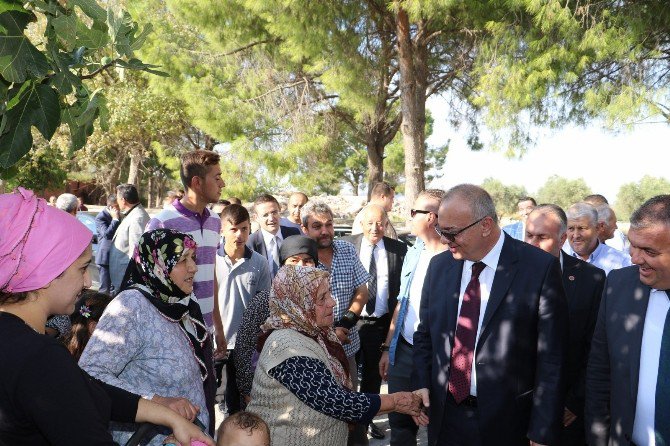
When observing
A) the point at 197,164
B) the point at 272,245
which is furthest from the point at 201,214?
the point at 272,245

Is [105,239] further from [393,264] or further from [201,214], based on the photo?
[393,264]

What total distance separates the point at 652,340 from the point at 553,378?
0.50 meters

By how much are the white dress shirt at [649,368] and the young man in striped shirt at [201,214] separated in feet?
9.55

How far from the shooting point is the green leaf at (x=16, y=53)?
5.68ft

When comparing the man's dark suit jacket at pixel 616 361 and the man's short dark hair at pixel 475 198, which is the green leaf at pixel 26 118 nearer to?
the man's short dark hair at pixel 475 198

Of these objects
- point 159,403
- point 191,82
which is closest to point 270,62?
point 191,82

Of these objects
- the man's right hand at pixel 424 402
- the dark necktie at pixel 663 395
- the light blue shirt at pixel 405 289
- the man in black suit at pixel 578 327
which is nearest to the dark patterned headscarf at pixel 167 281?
the man's right hand at pixel 424 402

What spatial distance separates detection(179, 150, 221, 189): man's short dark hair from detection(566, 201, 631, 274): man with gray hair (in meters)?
3.08

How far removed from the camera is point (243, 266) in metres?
5.25

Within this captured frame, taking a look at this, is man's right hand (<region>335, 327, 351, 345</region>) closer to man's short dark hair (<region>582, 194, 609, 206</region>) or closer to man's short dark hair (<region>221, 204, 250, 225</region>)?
man's short dark hair (<region>221, 204, 250, 225</region>)

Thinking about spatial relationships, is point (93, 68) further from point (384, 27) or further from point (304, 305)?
point (384, 27)

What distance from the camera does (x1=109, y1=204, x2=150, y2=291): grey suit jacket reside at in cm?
740

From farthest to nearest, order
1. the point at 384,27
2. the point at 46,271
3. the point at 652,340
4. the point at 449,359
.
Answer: the point at 384,27 < the point at 449,359 < the point at 652,340 < the point at 46,271

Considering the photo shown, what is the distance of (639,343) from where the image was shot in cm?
272
